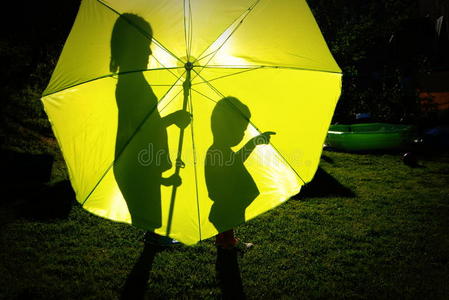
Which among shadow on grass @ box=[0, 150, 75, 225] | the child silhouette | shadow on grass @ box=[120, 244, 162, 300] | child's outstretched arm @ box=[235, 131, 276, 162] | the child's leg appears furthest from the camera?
shadow on grass @ box=[0, 150, 75, 225]

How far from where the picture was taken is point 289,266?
3.47 meters

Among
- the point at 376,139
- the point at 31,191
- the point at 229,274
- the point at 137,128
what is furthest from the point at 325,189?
the point at 31,191

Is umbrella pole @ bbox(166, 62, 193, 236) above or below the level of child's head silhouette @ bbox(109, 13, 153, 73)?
below

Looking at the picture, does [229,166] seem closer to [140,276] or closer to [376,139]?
[140,276]

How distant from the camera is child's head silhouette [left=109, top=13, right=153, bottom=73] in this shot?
8.27 ft

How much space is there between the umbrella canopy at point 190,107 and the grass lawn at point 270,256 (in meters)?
1.17

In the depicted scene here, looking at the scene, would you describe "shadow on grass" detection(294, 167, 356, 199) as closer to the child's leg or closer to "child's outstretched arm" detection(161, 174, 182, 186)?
the child's leg

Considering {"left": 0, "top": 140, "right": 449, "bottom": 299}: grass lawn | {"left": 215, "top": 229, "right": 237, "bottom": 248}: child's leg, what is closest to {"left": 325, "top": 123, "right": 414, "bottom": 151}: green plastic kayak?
{"left": 0, "top": 140, "right": 449, "bottom": 299}: grass lawn

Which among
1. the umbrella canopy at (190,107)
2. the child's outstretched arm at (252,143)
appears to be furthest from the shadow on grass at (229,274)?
the child's outstretched arm at (252,143)

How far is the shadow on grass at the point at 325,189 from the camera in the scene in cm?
556

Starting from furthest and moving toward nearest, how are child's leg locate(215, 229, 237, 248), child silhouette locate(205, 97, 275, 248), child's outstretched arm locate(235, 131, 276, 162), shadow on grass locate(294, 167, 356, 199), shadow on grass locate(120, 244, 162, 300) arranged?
1. shadow on grass locate(294, 167, 356, 199)
2. child's leg locate(215, 229, 237, 248)
3. shadow on grass locate(120, 244, 162, 300)
4. child's outstretched arm locate(235, 131, 276, 162)
5. child silhouette locate(205, 97, 275, 248)

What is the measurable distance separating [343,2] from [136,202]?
93.8ft

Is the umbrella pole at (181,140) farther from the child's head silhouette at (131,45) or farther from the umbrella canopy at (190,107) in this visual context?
the child's head silhouette at (131,45)

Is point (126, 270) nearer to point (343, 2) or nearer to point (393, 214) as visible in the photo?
point (393, 214)
